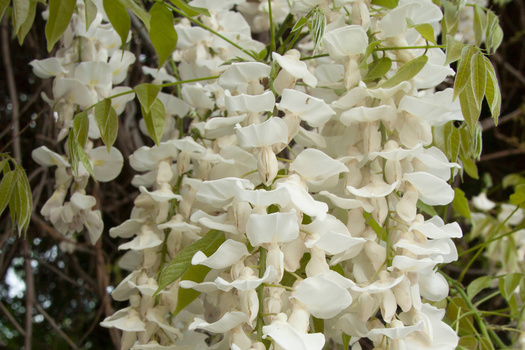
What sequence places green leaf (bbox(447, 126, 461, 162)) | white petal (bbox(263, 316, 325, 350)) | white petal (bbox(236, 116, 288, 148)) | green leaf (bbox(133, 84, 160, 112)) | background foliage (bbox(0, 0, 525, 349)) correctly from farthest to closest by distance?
1. background foliage (bbox(0, 0, 525, 349))
2. green leaf (bbox(447, 126, 461, 162))
3. green leaf (bbox(133, 84, 160, 112))
4. white petal (bbox(236, 116, 288, 148))
5. white petal (bbox(263, 316, 325, 350))

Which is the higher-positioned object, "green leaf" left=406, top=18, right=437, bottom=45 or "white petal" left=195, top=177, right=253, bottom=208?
"green leaf" left=406, top=18, right=437, bottom=45

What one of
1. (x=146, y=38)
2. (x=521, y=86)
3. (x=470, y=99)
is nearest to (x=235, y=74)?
(x=470, y=99)

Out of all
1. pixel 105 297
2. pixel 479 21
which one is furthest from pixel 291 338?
pixel 105 297

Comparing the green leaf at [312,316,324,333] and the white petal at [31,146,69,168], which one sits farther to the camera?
the white petal at [31,146,69,168]

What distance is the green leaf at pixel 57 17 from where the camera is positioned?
2.47 ft

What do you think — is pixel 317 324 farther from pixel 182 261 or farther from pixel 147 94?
pixel 147 94

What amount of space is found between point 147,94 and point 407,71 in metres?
0.32

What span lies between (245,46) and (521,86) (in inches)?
61.5

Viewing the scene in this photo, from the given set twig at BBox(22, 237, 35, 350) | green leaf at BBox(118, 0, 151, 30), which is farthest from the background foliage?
green leaf at BBox(118, 0, 151, 30)

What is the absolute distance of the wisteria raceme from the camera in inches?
24.3

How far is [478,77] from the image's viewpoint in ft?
2.21

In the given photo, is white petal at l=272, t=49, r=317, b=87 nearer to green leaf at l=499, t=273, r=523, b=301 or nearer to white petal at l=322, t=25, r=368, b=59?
white petal at l=322, t=25, r=368, b=59

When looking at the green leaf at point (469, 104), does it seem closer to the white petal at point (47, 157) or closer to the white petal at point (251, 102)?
the white petal at point (251, 102)

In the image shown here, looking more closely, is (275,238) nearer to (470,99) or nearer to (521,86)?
(470,99)
